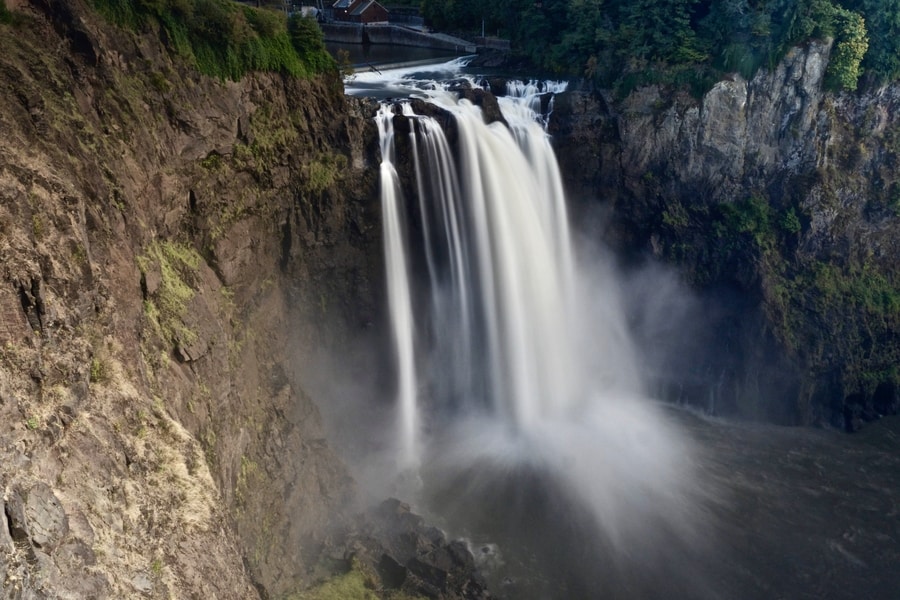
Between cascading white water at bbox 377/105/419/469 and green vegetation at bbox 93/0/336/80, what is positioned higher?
green vegetation at bbox 93/0/336/80

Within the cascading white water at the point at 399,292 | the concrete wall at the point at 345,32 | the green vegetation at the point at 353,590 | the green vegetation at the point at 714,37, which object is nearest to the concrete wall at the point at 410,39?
the concrete wall at the point at 345,32

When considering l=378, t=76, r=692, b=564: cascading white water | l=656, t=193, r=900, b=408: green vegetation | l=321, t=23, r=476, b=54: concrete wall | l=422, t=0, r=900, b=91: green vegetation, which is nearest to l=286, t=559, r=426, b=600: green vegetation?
l=378, t=76, r=692, b=564: cascading white water

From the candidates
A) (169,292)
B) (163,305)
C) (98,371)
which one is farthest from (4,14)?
(98,371)

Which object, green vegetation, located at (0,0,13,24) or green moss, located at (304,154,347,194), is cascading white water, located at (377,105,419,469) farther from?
green vegetation, located at (0,0,13,24)

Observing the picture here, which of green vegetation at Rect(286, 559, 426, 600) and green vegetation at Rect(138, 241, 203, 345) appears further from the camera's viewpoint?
green vegetation at Rect(286, 559, 426, 600)

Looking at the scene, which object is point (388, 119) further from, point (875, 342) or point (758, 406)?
point (875, 342)

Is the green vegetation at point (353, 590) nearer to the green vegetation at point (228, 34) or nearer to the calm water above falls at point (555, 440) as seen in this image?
the calm water above falls at point (555, 440)
